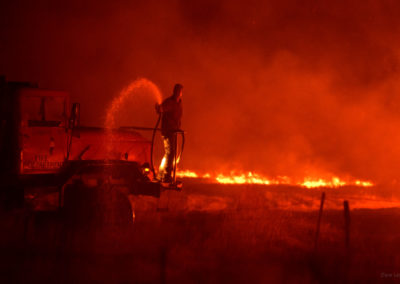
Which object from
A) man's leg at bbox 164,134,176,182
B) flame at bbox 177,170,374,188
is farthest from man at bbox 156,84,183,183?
flame at bbox 177,170,374,188

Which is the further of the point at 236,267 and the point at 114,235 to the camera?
the point at 114,235

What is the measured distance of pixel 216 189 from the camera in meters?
20.5

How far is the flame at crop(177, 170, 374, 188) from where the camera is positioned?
23.5 metres

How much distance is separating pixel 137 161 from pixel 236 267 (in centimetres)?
360

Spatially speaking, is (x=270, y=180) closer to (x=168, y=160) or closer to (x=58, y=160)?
(x=168, y=160)

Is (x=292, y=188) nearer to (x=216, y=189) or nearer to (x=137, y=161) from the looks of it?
(x=216, y=189)

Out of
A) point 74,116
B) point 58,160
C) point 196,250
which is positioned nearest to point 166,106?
point 74,116

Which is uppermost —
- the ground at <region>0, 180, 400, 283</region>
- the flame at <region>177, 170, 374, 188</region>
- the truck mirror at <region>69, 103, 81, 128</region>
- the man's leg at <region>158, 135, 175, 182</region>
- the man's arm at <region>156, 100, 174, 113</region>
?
the man's arm at <region>156, 100, 174, 113</region>

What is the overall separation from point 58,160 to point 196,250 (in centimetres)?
318

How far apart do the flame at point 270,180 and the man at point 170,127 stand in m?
13.3

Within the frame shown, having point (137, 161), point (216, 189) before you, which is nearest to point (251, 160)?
point (216, 189)

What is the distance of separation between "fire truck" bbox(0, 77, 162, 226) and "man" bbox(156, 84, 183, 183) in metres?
0.43

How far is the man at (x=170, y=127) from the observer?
388 inches

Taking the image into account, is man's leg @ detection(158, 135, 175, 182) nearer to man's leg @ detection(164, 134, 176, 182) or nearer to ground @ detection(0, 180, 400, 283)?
man's leg @ detection(164, 134, 176, 182)
